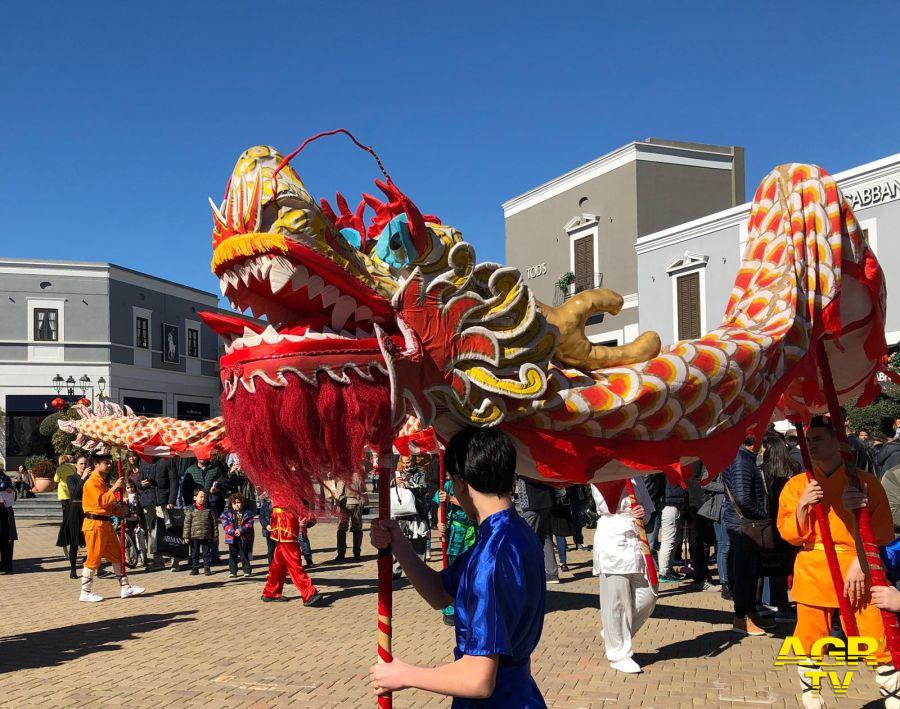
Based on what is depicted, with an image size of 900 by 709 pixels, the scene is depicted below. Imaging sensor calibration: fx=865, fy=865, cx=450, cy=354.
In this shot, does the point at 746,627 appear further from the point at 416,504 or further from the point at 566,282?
the point at 566,282

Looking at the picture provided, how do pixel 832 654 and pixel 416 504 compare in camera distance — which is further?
pixel 416 504

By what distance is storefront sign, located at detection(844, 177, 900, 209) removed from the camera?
18.9 m

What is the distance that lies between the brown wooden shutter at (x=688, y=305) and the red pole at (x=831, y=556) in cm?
1956

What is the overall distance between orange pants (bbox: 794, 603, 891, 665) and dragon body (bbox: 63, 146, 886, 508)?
1727 millimetres

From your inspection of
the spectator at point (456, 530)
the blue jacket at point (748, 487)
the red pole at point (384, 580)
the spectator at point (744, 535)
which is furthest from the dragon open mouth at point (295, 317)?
the spectator at point (456, 530)

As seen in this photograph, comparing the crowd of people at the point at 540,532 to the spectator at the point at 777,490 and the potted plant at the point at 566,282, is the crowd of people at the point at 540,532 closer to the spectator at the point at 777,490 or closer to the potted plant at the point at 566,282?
the spectator at the point at 777,490

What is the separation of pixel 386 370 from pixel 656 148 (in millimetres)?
24741

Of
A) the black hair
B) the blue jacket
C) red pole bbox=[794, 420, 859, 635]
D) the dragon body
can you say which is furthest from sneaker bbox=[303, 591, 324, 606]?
the black hair

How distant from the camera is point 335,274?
2678 millimetres

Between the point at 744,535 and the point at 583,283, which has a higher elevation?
the point at 583,283

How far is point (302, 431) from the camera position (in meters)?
2.62

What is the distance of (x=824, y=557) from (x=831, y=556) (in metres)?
0.23

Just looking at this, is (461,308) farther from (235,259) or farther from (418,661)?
(418,661)

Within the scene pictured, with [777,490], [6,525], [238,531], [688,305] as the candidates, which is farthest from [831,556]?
[688,305]
